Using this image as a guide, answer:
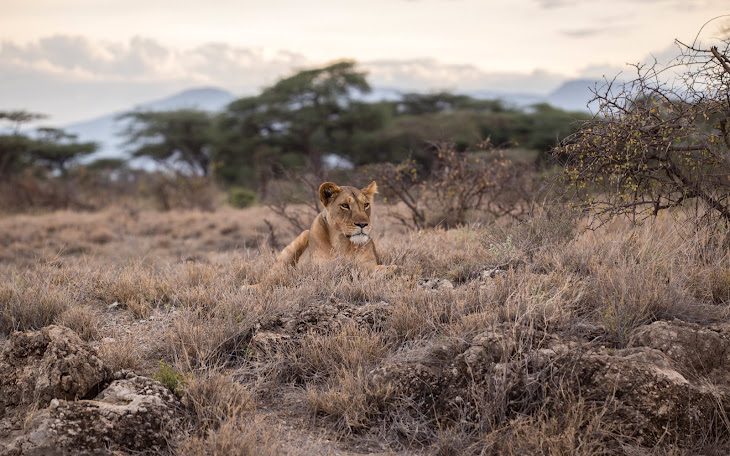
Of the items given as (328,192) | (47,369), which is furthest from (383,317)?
(47,369)

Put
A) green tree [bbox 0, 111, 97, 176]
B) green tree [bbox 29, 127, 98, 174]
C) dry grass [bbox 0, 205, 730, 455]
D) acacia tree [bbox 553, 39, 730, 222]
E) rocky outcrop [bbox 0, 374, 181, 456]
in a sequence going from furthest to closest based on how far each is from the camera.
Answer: green tree [bbox 29, 127, 98, 174] < green tree [bbox 0, 111, 97, 176] < acacia tree [bbox 553, 39, 730, 222] < dry grass [bbox 0, 205, 730, 455] < rocky outcrop [bbox 0, 374, 181, 456]

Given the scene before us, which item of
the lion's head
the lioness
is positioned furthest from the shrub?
the lion's head

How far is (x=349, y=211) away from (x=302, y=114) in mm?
30969

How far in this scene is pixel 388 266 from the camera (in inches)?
223

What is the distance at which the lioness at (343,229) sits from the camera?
5.41m

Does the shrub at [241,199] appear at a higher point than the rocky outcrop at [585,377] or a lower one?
lower

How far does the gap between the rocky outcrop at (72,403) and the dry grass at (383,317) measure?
218 mm

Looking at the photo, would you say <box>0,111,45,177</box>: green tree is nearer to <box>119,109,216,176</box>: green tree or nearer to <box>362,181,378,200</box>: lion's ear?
<box>119,109,216,176</box>: green tree

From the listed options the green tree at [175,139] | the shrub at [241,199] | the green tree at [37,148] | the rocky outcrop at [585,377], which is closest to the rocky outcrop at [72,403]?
the rocky outcrop at [585,377]

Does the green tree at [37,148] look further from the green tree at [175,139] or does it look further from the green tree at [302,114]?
the green tree at [302,114]

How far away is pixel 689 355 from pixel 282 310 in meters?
2.72

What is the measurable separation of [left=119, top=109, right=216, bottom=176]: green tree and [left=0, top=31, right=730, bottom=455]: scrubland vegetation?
121ft

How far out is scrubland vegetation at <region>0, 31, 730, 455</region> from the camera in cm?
356

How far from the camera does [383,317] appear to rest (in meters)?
4.55
